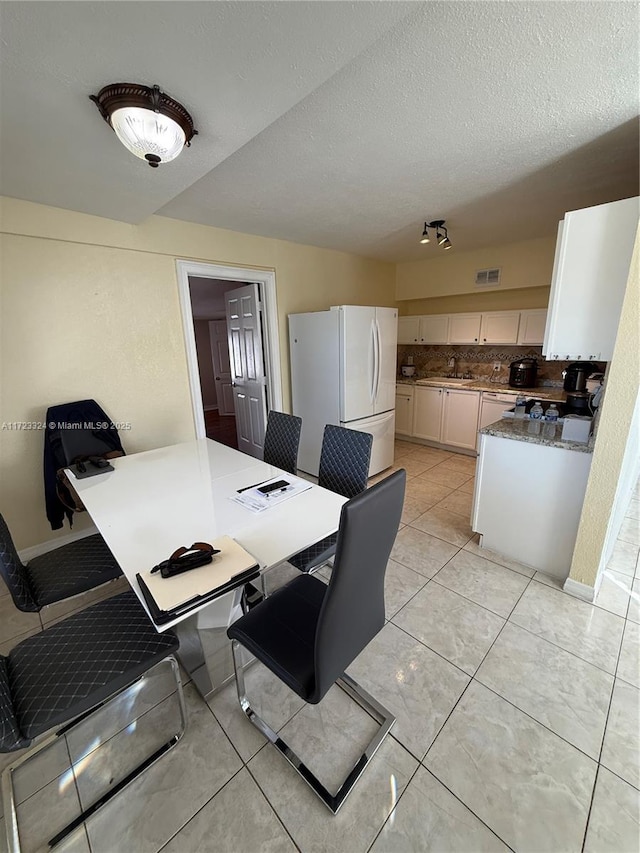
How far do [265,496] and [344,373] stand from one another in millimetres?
1848

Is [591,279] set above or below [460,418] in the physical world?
above

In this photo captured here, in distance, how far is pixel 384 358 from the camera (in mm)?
3570

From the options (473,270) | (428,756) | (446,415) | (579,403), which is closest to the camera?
(428,756)

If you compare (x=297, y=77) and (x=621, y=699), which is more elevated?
(x=297, y=77)

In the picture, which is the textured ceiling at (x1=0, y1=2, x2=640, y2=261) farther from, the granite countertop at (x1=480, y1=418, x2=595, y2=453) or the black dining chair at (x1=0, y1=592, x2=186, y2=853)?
the black dining chair at (x1=0, y1=592, x2=186, y2=853)

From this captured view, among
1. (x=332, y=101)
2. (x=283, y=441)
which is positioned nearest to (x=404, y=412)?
(x=283, y=441)

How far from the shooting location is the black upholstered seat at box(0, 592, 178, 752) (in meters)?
1.00

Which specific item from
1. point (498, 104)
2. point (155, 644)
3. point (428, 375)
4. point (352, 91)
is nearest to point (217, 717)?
point (155, 644)

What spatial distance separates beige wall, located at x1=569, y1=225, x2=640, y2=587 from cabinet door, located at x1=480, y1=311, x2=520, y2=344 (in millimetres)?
2566

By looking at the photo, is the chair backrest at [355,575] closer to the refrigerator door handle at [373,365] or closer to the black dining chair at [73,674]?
the black dining chair at [73,674]

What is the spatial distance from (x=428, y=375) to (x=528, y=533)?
10.7ft

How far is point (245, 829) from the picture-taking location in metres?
1.10

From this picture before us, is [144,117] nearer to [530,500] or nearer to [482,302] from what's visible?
[530,500]

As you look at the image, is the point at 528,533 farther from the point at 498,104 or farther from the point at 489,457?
the point at 498,104
